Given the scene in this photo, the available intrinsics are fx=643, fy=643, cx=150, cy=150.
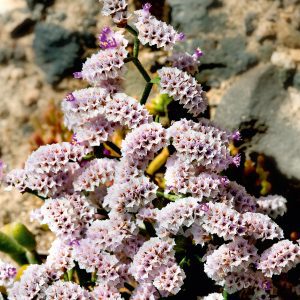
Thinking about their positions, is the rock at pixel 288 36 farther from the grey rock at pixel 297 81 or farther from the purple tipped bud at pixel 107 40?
the purple tipped bud at pixel 107 40

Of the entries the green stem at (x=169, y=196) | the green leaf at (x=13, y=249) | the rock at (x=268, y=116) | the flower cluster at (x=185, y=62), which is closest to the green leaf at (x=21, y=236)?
the green leaf at (x=13, y=249)

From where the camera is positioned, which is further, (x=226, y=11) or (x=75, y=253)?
(x=226, y=11)

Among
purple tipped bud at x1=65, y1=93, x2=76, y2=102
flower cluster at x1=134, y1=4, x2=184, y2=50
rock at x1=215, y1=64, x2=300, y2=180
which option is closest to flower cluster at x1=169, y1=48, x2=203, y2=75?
flower cluster at x1=134, y1=4, x2=184, y2=50

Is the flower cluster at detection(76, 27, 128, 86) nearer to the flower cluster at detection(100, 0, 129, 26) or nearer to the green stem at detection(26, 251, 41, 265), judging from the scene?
the flower cluster at detection(100, 0, 129, 26)

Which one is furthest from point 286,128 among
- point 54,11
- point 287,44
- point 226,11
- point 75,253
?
point 54,11

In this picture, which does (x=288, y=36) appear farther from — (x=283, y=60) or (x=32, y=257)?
(x=32, y=257)

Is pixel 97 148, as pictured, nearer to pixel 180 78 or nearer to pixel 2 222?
pixel 180 78
